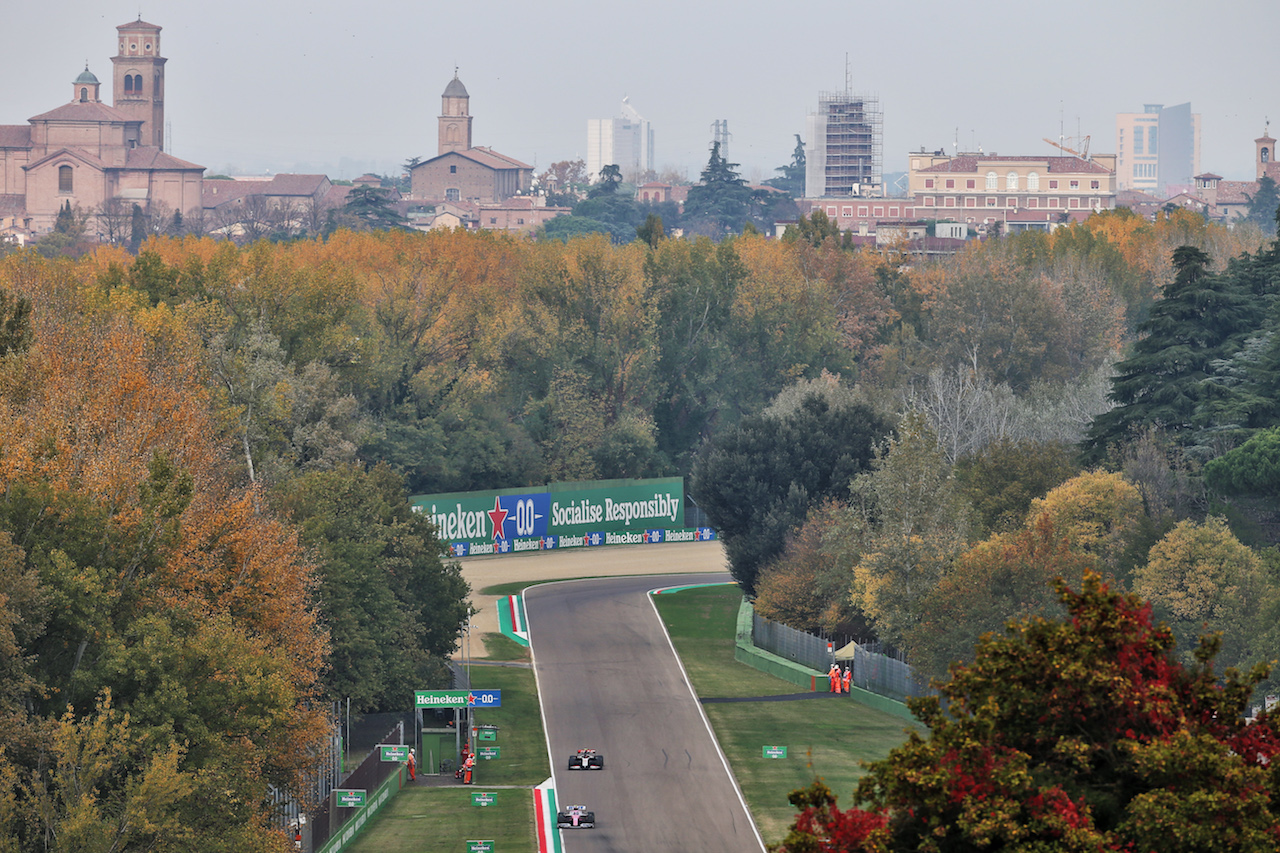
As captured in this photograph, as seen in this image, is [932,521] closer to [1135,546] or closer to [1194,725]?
[1135,546]

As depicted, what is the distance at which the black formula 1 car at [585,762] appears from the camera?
41938 mm

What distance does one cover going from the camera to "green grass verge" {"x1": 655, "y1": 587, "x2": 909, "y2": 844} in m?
39.8

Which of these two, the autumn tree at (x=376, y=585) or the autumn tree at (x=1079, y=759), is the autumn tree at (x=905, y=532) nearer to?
the autumn tree at (x=376, y=585)

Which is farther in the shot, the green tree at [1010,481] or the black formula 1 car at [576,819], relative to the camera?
the green tree at [1010,481]

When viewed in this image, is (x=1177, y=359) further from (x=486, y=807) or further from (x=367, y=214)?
(x=367, y=214)

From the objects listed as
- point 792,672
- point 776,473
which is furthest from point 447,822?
point 776,473

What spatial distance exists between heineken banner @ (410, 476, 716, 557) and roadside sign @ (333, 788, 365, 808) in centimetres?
4336

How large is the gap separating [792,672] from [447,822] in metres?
20.5

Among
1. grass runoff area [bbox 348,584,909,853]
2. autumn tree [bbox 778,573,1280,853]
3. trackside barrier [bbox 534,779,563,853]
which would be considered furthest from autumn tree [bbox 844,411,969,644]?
autumn tree [bbox 778,573,1280,853]

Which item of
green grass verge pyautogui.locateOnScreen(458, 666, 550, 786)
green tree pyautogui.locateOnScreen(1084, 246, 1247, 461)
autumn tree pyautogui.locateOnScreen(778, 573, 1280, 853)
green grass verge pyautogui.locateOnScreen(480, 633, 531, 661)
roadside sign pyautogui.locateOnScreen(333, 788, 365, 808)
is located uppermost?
green tree pyautogui.locateOnScreen(1084, 246, 1247, 461)

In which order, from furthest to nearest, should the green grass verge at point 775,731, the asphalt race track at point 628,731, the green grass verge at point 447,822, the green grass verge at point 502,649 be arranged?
the green grass verge at point 502,649
the green grass verge at point 775,731
the asphalt race track at point 628,731
the green grass verge at point 447,822

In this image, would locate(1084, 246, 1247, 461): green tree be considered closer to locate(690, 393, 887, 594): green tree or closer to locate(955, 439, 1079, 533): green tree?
locate(955, 439, 1079, 533): green tree

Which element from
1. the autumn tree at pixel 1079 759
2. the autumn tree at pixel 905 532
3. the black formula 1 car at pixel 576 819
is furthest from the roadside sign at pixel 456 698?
the autumn tree at pixel 1079 759

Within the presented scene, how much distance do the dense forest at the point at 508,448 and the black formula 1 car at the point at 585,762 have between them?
217 inches
